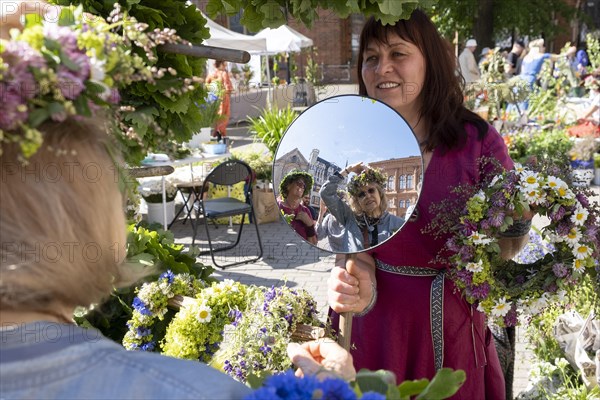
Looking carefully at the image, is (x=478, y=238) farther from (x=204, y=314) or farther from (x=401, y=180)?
Answer: (x=204, y=314)

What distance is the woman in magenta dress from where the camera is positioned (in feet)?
6.64

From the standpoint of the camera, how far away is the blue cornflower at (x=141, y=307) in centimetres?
211

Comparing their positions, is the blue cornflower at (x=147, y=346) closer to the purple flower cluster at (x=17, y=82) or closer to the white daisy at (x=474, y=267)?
the white daisy at (x=474, y=267)

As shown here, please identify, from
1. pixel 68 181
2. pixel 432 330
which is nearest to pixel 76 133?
pixel 68 181

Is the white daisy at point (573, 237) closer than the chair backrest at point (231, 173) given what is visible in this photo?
Yes

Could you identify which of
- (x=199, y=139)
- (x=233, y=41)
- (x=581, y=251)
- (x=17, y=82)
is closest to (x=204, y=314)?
(x=581, y=251)

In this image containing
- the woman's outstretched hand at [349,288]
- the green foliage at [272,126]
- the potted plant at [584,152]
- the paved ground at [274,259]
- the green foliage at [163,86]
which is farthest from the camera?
the green foliage at [272,126]

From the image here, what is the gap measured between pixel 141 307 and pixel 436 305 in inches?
36.7

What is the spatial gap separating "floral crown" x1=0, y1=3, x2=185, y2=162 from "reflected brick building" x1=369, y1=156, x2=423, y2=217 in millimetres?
777

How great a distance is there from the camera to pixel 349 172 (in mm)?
1525

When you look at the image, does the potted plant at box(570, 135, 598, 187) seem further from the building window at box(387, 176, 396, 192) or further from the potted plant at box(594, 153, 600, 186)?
the building window at box(387, 176, 396, 192)

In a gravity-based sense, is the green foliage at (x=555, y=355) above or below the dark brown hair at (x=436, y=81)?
below

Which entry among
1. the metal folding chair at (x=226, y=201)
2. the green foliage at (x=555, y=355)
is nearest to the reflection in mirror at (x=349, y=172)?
the green foliage at (x=555, y=355)

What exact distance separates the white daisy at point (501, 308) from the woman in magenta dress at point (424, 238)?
0.14m
